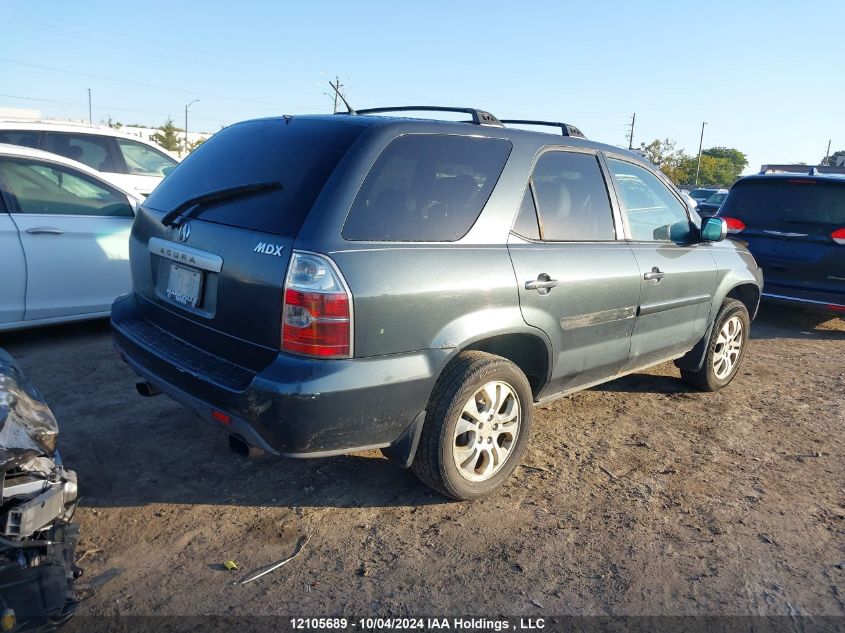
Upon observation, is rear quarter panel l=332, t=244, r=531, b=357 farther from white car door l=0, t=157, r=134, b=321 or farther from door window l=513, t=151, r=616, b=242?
white car door l=0, t=157, r=134, b=321

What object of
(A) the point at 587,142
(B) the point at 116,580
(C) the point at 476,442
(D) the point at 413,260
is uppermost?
(A) the point at 587,142

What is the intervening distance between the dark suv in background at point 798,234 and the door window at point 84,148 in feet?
25.4

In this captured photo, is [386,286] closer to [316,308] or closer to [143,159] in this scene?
[316,308]

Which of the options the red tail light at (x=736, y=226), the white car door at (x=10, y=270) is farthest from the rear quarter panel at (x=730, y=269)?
the white car door at (x=10, y=270)

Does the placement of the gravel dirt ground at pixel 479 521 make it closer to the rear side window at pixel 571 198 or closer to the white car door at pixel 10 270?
the white car door at pixel 10 270

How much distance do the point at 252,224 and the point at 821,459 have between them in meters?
3.66

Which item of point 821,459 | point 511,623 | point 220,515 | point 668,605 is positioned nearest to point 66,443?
point 220,515

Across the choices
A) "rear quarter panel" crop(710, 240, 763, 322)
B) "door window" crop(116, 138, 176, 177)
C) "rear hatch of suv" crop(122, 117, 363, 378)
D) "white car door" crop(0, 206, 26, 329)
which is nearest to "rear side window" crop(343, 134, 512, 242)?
"rear hatch of suv" crop(122, 117, 363, 378)

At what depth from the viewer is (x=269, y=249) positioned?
8.85 ft

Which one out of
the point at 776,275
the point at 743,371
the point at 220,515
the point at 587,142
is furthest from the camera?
→ the point at 776,275

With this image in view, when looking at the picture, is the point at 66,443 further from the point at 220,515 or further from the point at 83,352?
the point at 83,352

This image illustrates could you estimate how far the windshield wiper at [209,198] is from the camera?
116 inches

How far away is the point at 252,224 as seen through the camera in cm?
286

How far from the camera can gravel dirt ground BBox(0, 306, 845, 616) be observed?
2.64 metres
